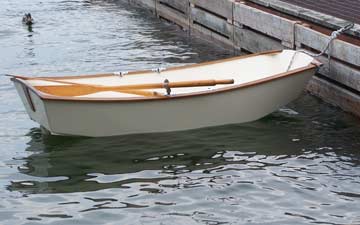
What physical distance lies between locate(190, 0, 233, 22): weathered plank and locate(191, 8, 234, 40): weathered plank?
123 mm

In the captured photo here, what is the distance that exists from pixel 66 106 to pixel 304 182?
10.5ft

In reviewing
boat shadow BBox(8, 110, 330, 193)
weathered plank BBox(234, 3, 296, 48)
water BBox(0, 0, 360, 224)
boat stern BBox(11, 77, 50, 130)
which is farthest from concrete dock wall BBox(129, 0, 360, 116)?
boat stern BBox(11, 77, 50, 130)

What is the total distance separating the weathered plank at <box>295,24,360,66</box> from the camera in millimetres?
12486

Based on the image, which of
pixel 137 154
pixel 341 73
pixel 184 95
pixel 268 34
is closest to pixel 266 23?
pixel 268 34

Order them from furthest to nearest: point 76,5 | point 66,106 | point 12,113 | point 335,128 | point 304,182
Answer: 1. point 76,5
2. point 12,113
3. point 335,128
4. point 66,106
5. point 304,182

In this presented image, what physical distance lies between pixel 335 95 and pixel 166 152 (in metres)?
3.09

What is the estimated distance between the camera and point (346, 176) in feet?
34.1

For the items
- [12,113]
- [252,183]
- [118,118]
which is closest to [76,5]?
[12,113]

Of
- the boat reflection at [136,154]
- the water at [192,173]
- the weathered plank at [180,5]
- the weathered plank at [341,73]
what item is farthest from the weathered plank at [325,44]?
the weathered plank at [180,5]

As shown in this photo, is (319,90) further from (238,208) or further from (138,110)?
(238,208)

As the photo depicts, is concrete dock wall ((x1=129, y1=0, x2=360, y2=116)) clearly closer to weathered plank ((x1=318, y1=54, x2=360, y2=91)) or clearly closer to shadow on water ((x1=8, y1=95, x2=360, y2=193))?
weathered plank ((x1=318, y1=54, x2=360, y2=91))

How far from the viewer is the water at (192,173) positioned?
31.1 ft

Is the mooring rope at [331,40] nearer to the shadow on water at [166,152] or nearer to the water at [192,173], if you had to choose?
the water at [192,173]

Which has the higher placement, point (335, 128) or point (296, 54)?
point (296, 54)
